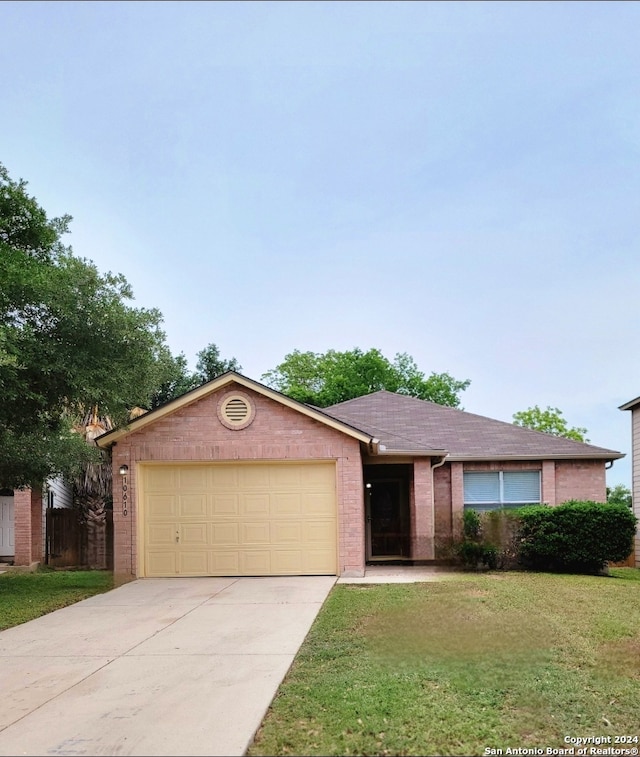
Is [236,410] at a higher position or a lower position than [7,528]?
higher

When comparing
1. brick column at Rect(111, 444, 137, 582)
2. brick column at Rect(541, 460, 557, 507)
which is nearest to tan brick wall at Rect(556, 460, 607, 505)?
brick column at Rect(541, 460, 557, 507)

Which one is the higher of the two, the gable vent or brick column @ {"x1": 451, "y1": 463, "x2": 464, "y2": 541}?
the gable vent

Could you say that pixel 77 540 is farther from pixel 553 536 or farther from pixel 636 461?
pixel 636 461

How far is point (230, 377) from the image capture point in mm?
14945

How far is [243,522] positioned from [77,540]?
6.39 meters

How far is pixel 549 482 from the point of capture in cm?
1845

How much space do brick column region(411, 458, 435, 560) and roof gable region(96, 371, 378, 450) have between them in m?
2.49

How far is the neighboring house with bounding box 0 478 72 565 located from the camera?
693 inches

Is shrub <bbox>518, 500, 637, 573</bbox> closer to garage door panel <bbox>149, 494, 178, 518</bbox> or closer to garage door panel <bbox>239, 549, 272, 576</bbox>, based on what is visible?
garage door panel <bbox>239, 549, 272, 576</bbox>

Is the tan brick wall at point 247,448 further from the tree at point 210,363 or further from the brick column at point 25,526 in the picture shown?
the tree at point 210,363

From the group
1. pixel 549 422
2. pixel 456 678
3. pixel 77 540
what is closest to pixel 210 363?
pixel 77 540

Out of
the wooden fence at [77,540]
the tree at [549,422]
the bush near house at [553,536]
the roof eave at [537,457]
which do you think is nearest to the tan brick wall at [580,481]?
the roof eave at [537,457]

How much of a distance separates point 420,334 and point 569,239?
22.8m

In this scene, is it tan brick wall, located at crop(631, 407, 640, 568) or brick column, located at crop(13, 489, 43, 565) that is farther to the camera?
tan brick wall, located at crop(631, 407, 640, 568)
